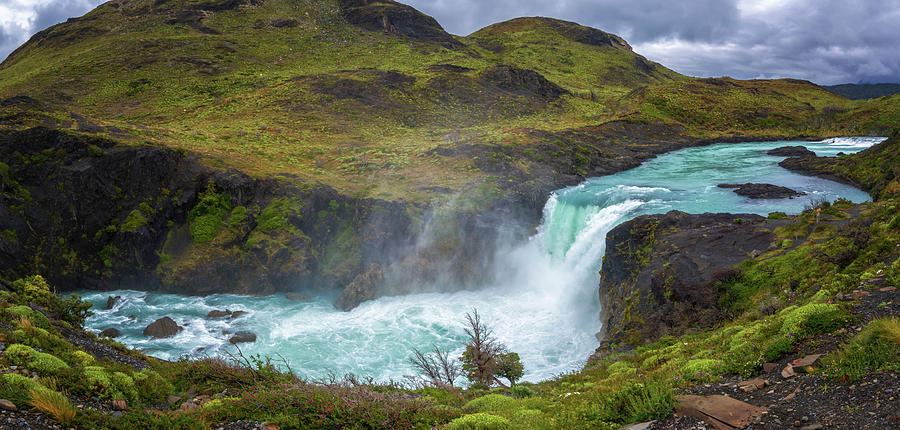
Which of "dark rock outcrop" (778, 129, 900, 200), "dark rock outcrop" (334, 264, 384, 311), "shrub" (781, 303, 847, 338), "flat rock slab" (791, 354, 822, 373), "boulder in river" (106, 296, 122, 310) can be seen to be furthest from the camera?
"dark rock outcrop" (334, 264, 384, 311)

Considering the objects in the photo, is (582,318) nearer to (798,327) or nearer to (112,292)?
(798,327)

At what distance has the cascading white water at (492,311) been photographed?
24.8 metres

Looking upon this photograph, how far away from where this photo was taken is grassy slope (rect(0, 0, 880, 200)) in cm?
4447

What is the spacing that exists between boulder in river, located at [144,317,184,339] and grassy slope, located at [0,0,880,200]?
581 inches

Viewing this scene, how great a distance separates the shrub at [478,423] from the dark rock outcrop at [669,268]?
1097cm

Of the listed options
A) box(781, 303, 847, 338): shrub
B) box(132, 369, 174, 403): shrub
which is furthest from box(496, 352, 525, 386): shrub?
box(132, 369, 174, 403): shrub

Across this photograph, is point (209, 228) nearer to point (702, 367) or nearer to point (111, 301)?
point (111, 301)

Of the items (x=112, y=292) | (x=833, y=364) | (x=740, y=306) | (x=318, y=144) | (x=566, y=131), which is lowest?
(x=112, y=292)

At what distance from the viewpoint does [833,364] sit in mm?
6922

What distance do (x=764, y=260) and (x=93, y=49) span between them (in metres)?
115

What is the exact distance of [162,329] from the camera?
2659cm

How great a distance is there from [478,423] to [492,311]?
2215 cm

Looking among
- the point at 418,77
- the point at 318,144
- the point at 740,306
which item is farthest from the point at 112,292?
the point at 418,77

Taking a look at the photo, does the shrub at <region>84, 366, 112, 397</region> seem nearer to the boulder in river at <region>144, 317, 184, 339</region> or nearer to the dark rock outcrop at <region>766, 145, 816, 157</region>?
the boulder in river at <region>144, 317, 184, 339</region>
